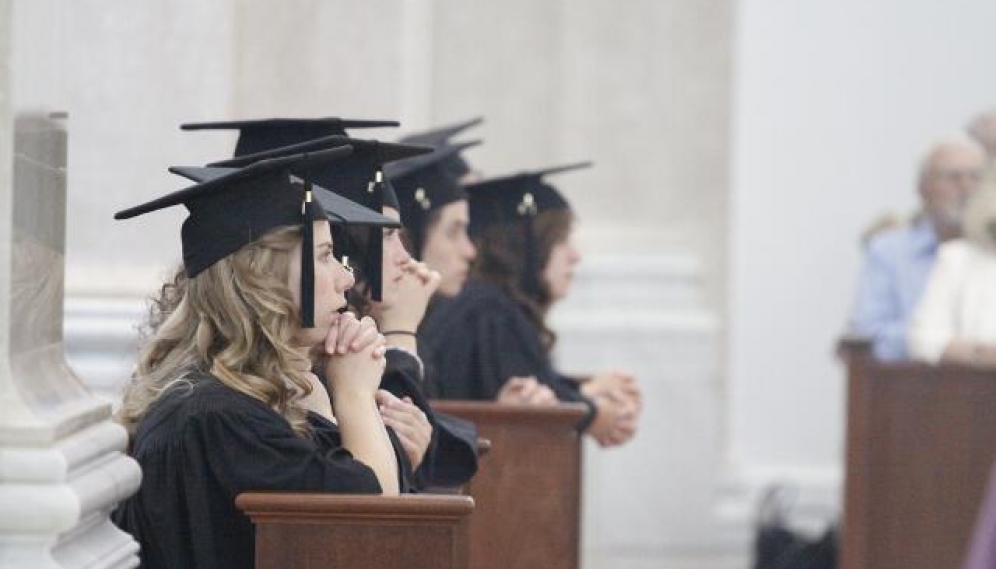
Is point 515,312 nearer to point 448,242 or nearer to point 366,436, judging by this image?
point 448,242

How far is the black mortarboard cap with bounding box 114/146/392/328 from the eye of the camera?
4.04 meters

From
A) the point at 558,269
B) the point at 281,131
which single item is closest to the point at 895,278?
the point at 558,269

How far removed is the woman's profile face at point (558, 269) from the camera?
23.1 feet

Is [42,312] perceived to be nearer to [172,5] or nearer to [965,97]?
[172,5]

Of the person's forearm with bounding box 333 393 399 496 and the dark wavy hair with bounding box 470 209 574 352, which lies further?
the dark wavy hair with bounding box 470 209 574 352

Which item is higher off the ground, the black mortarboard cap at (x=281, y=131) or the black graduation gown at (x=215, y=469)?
the black mortarboard cap at (x=281, y=131)

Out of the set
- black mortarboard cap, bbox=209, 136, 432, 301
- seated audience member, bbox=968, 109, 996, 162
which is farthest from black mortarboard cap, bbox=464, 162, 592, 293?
seated audience member, bbox=968, 109, 996, 162

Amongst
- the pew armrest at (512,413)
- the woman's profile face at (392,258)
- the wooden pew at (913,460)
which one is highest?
the woman's profile face at (392,258)

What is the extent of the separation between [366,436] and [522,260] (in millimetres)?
2938

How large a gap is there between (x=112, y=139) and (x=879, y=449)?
368 cm

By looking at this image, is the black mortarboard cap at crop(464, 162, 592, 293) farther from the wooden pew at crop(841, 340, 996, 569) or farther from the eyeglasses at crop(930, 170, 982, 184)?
the eyeglasses at crop(930, 170, 982, 184)

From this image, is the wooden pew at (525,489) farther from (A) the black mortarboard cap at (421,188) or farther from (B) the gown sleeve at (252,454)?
(B) the gown sleeve at (252,454)

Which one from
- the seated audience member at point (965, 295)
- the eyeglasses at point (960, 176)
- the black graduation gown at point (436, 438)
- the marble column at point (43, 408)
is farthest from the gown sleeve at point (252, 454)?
the eyeglasses at point (960, 176)

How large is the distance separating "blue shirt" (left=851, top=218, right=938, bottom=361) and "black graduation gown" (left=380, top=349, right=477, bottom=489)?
16.5 ft
